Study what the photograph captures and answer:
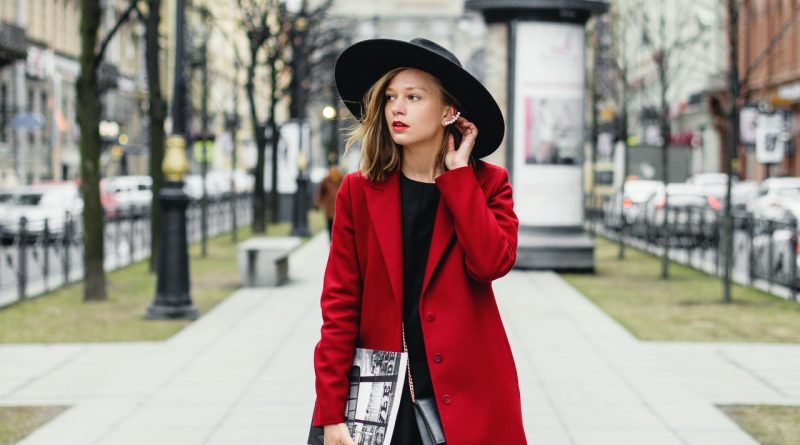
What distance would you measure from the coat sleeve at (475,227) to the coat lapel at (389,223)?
16 centimetres

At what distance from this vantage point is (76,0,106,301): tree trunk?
1502 cm

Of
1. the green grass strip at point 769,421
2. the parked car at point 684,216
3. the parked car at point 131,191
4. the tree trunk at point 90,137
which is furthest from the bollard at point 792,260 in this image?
the parked car at point 131,191

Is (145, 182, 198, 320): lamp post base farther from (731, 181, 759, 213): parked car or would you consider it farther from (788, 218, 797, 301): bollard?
(731, 181, 759, 213): parked car

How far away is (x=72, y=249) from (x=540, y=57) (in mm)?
12008

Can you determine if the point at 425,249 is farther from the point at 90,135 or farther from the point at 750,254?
the point at 750,254

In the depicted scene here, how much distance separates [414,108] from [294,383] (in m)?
5.50

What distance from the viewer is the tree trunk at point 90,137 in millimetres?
15023

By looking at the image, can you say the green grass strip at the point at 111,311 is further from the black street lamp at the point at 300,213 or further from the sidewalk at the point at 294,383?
the black street lamp at the point at 300,213

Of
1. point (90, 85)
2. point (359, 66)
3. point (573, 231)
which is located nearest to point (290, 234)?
point (573, 231)

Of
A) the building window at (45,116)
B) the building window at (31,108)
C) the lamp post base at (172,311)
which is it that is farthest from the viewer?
the building window at (45,116)

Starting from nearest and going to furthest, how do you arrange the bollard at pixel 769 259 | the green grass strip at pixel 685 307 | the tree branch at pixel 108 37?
the green grass strip at pixel 685 307 < the tree branch at pixel 108 37 < the bollard at pixel 769 259

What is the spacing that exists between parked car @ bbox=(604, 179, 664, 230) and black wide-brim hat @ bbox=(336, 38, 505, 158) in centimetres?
2509

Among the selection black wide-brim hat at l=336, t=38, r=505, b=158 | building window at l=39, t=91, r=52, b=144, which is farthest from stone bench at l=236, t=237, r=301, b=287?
building window at l=39, t=91, r=52, b=144

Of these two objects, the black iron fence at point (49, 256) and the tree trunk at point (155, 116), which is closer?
the black iron fence at point (49, 256)
